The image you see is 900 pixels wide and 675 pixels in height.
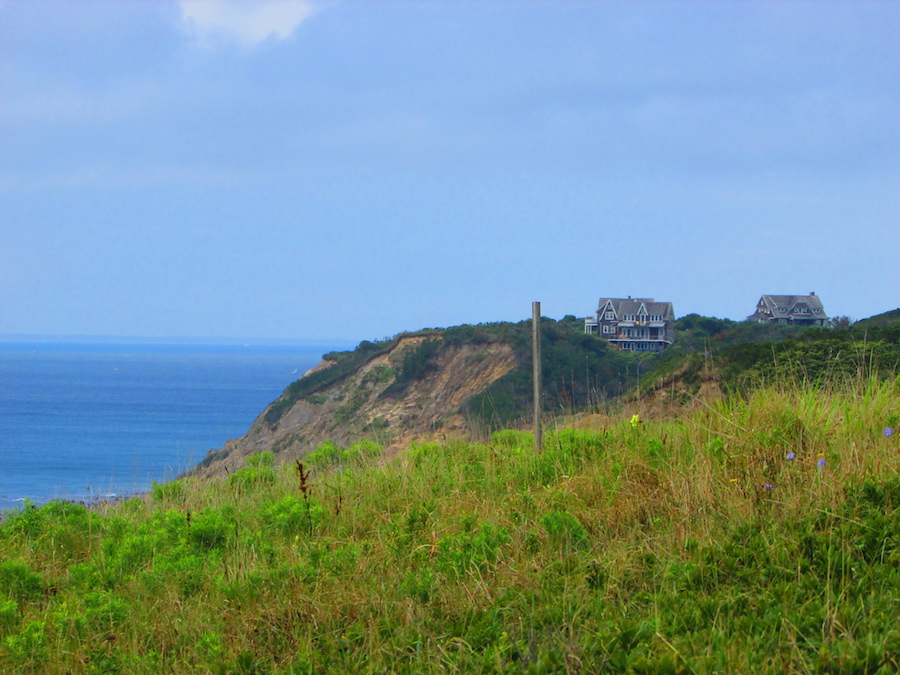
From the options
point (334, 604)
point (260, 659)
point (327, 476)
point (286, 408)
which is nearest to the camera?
point (260, 659)

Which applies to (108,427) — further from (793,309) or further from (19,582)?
(19,582)

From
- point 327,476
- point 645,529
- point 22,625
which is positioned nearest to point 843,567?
point 645,529

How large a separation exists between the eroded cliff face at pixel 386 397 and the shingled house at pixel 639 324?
542 inches

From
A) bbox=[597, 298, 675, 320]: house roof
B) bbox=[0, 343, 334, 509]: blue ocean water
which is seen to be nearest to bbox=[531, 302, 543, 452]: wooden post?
bbox=[0, 343, 334, 509]: blue ocean water

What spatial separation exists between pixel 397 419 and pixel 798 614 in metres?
41.9

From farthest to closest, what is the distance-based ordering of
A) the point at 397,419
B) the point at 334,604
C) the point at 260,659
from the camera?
the point at 397,419 < the point at 334,604 < the point at 260,659

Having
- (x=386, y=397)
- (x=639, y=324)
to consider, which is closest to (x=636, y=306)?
(x=639, y=324)

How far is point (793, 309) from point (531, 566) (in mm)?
59591

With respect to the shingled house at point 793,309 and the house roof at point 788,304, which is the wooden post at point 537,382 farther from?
the house roof at point 788,304

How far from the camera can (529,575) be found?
13.1ft

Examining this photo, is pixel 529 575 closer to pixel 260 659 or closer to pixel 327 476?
pixel 260 659

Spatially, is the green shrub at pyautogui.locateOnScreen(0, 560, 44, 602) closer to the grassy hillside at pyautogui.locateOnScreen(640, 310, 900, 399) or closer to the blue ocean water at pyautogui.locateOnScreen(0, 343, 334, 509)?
the blue ocean water at pyautogui.locateOnScreen(0, 343, 334, 509)

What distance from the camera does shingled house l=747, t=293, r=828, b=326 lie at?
56.9m

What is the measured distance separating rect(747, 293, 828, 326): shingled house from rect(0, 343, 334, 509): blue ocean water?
42.4 meters
